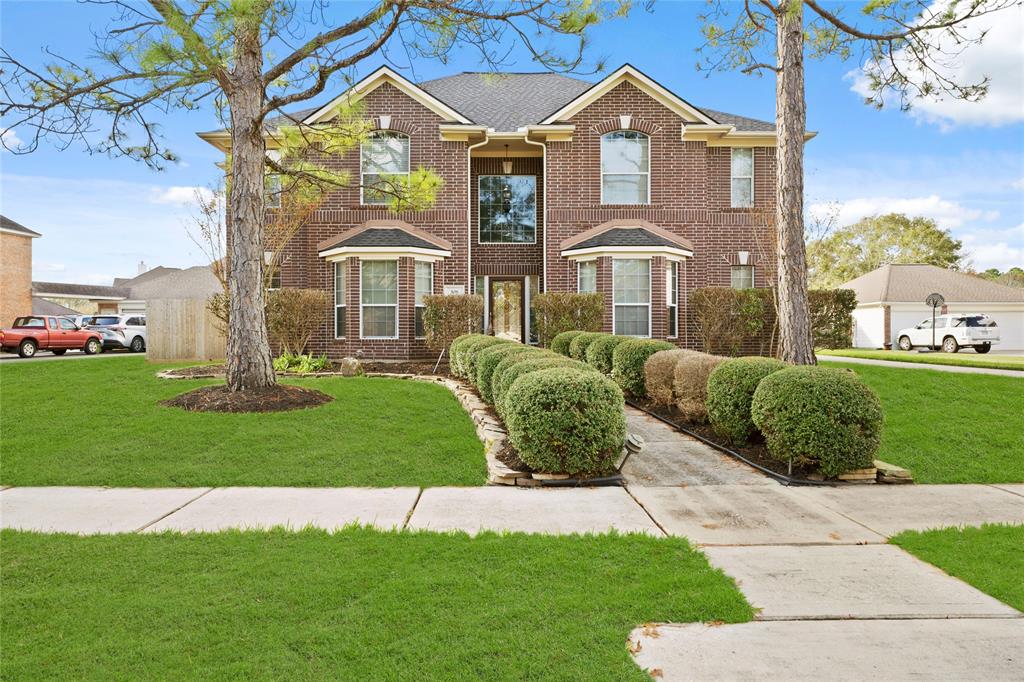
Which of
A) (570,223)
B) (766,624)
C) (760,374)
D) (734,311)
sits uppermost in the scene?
(570,223)

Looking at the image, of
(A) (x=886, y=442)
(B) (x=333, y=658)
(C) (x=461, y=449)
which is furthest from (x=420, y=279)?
(B) (x=333, y=658)

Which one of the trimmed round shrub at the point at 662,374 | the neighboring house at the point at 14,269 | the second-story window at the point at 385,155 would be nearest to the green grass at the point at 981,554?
the trimmed round shrub at the point at 662,374

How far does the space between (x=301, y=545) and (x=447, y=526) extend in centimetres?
107

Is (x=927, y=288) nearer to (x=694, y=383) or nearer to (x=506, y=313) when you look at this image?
(x=506, y=313)

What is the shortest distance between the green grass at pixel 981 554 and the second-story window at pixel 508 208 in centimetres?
1525

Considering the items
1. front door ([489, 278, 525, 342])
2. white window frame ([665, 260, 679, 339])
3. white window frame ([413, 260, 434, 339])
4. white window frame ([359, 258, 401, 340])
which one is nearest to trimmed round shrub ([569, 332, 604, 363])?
white window frame ([413, 260, 434, 339])

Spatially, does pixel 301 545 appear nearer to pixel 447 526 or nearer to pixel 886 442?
pixel 447 526

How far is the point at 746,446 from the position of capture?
755 centimetres

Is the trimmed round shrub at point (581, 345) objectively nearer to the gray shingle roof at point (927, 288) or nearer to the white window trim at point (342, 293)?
the white window trim at point (342, 293)

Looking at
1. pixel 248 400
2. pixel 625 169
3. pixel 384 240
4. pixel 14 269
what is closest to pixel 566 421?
pixel 248 400

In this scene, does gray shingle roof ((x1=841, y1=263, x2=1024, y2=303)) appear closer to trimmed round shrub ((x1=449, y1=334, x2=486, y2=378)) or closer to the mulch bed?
the mulch bed

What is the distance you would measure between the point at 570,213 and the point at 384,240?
5.34 metres

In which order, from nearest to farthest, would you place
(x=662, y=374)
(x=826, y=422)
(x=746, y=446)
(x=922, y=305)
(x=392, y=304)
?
(x=826, y=422) < (x=746, y=446) < (x=662, y=374) < (x=392, y=304) < (x=922, y=305)

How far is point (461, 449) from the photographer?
7.07 meters
